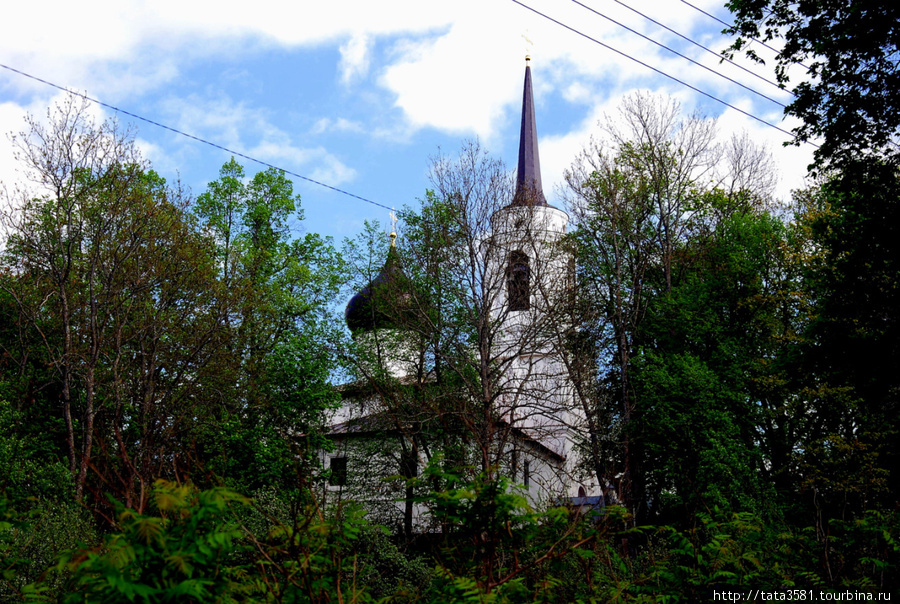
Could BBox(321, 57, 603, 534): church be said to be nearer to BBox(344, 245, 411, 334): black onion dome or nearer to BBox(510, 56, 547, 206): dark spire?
BBox(344, 245, 411, 334): black onion dome

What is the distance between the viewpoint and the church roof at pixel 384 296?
27.1 meters

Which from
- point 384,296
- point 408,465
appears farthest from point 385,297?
point 408,465

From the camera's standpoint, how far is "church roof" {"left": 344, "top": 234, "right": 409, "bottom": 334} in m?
27.1

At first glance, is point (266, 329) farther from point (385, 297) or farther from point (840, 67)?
point (840, 67)

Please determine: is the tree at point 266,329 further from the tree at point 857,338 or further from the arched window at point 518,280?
the tree at point 857,338

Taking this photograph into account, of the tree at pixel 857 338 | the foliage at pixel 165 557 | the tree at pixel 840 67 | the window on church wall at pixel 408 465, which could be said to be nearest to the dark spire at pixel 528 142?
the tree at pixel 857 338

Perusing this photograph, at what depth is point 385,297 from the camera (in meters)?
27.4

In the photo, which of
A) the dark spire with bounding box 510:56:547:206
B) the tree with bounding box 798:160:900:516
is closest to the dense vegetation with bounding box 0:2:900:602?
the tree with bounding box 798:160:900:516

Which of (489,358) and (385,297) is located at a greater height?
(385,297)

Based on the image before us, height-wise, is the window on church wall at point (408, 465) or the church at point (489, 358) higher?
the church at point (489, 358)

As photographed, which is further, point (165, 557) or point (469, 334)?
point (469, 334)

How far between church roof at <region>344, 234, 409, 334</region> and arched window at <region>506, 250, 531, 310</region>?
3472 millimetres

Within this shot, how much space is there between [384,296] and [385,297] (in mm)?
152

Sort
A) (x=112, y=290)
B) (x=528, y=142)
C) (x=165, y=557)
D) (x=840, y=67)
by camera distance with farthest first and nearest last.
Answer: (x=528, y=142) → (x=112, y=290) → (x=840, y=67) → (x=165, y=557)
